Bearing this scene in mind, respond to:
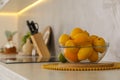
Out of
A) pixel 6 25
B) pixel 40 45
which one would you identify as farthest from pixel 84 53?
pixel 6 25

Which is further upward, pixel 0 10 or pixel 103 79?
pixel 0 10

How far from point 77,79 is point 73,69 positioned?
0.20 meters

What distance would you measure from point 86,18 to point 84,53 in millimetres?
528

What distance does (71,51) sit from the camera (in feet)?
2.96

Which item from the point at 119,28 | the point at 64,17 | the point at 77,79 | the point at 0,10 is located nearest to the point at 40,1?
the point at 64,17

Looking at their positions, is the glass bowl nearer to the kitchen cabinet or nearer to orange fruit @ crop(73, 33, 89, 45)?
orange fruit @ crop(73, 33, 89, 45)

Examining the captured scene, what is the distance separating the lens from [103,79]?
0.64 m

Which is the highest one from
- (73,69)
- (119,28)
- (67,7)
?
(67,7)

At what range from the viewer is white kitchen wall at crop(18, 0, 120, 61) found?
43.6 inches

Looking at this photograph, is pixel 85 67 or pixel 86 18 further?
pixel 86 18

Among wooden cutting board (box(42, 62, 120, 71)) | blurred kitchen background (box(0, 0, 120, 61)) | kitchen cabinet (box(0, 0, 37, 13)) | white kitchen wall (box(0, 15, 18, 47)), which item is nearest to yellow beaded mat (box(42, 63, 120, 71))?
wooden cutting board (box(42, 62, 120, 71))

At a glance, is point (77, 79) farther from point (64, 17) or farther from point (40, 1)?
point (40, 1)

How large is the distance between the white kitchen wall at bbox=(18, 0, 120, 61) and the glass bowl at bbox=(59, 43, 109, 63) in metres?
0.18

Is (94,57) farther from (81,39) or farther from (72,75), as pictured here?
(72,75)
